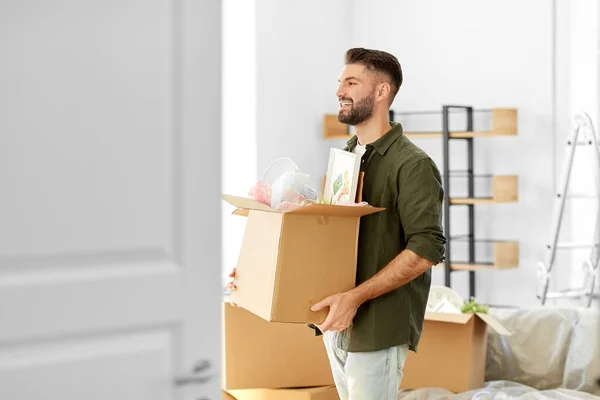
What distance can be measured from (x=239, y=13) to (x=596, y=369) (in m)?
3.59

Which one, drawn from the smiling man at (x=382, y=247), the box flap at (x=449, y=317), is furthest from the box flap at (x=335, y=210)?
the box flap at (x=449, y=317)

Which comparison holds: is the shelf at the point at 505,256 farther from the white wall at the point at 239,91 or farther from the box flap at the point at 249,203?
the box flap at the point at 249,203

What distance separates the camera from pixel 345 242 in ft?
7.77

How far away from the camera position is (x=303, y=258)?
7.59ft

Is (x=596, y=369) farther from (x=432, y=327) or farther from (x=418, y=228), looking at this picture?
(x=418, y=228)

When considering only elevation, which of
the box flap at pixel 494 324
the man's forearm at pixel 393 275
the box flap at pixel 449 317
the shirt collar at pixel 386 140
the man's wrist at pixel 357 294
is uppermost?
the shirt collar at pixel 386 140

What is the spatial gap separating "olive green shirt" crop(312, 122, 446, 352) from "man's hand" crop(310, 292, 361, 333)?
0.26 ft

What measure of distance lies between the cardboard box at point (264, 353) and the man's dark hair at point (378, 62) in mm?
1253

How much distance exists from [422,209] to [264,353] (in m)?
1.35

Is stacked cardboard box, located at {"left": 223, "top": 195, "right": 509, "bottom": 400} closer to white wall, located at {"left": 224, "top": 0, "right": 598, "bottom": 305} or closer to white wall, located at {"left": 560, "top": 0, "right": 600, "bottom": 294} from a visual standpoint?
white wall, located at {"left": 560, "top": 0, "right": 600, "bottom": 294}

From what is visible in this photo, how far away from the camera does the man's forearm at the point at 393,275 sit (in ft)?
7.61

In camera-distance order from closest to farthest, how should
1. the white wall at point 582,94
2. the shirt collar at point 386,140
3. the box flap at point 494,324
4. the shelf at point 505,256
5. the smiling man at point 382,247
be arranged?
1. the smiling man at point 382,247
2. the shirt collar at point 386,140
3. the box flap at point 494,324
4. the white wall at point 582,94
5. the shelf at point 505,256

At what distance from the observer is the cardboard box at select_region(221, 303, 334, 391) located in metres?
3.46
